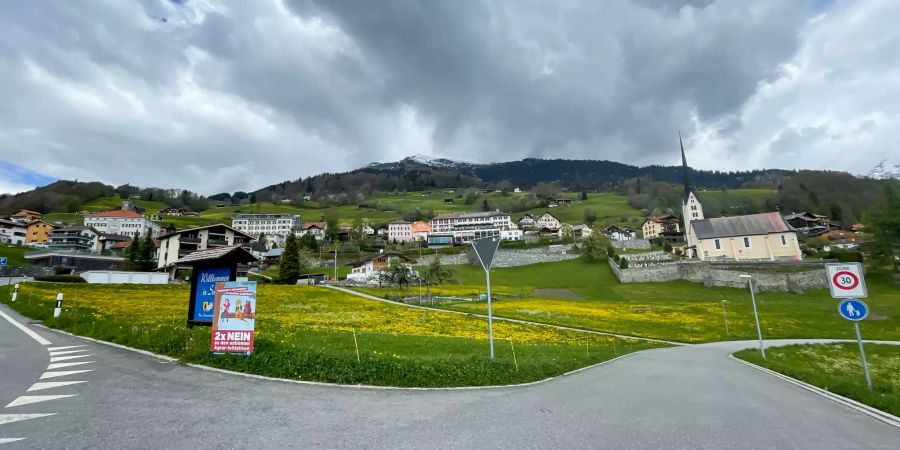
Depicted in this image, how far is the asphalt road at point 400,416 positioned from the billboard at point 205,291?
4360 mm

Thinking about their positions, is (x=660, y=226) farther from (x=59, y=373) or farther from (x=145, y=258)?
(x=59, y=373)

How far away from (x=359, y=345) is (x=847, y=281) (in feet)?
60.9

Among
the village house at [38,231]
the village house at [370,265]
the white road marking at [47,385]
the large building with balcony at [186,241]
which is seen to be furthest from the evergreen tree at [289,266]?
the village house at [38,231]

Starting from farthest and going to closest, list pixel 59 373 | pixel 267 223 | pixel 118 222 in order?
pixel 267 223, pixel 118 222, pixel 59 373

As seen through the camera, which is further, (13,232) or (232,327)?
(13,232)

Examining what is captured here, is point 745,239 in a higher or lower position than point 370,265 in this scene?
higher

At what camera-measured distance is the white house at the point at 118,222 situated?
149 meters

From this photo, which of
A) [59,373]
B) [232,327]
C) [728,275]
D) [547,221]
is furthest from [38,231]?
A: [728,275]

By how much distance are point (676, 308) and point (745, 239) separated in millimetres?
51226

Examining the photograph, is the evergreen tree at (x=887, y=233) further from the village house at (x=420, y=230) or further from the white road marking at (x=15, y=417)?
the village house at (x=420, y=230)

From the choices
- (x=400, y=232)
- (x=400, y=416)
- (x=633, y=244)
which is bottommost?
(x=400, y=416)

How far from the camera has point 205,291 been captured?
16641 millimetres

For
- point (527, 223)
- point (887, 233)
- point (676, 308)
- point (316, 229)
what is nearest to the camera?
point (676, 308)

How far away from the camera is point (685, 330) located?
4444cm
